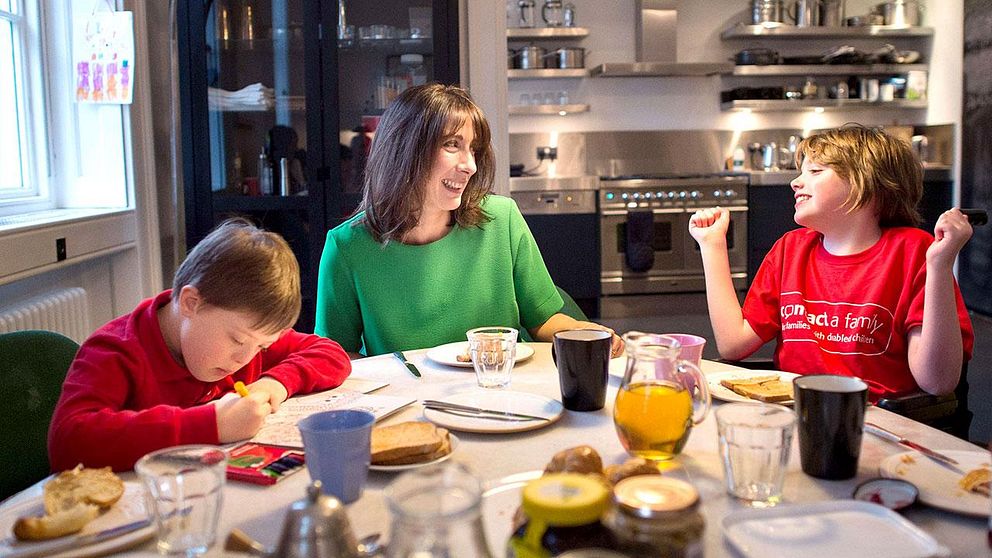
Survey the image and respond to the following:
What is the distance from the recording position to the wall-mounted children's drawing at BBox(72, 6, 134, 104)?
3010 millimetres

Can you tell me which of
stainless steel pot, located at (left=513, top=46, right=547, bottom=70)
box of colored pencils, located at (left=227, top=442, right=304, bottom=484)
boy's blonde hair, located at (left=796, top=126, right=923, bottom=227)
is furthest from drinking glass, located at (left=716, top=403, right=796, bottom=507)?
stainless steel pot, located at (left=513, top=46, right=547, bottom=70)

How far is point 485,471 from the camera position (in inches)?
38.5

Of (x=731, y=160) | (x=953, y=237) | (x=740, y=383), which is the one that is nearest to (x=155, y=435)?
(x=740, y=383)

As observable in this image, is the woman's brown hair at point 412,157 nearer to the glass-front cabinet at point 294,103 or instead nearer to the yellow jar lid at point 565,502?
the yellow jar lid at point 565,502

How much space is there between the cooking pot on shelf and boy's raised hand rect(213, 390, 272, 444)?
5284mm

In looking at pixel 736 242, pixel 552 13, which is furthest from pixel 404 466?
pixel 552 13

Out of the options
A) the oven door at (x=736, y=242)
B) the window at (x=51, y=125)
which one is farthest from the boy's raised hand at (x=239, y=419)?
the oven door at (x=736, y=242)

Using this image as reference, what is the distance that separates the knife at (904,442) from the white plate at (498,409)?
0.40 meters

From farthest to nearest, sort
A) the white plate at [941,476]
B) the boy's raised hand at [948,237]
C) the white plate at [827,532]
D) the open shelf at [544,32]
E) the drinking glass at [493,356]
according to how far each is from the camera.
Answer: the open shelf at [544,32] → the boy's raised hand at [948,237] → the drinking glass at [493,356] → the white plate at [941,476] → the white plate at [827,532]

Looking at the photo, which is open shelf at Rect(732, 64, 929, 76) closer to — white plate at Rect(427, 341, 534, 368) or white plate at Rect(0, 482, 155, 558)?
white plate at Rect(427, 341, 534, 368)

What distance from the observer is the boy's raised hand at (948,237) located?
4.61 ft

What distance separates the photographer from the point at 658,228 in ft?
18.1

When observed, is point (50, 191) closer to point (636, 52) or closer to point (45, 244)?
point (45, 244)

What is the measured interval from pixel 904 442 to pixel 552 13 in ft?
16.8
